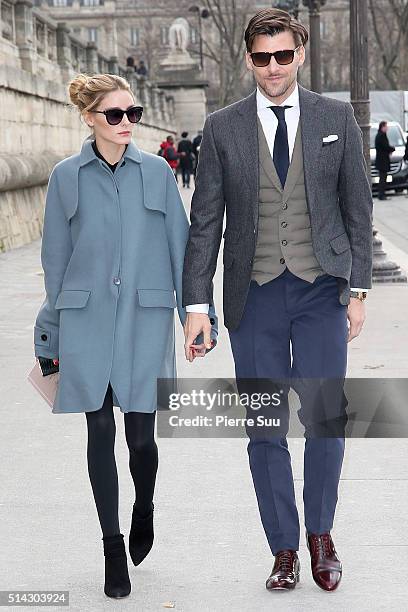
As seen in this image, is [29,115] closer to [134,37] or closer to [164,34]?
[164,34]

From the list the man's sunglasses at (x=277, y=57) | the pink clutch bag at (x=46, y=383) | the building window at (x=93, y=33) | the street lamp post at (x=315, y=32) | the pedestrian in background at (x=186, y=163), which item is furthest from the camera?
the building window at (x=93, y=33)

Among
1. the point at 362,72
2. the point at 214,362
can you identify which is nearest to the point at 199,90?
the point at 362,72

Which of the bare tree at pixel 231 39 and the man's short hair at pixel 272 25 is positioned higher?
the man's short hair at pixel 272 25

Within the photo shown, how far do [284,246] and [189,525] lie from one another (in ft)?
4.55

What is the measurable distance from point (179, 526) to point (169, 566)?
516 mm

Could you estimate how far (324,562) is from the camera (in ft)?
16.0

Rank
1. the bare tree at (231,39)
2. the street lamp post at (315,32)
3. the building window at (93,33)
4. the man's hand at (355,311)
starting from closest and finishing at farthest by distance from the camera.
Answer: the man's hand at (355,311), the street lamp post at (315,32), the bare tree at (231,39), the building window at (93,33)

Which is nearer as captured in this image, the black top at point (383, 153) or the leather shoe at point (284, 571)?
the leather shoe at point (284, 571)

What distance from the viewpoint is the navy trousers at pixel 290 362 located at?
485 cm

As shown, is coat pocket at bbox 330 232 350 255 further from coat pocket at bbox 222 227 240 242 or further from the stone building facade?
the stone building facade

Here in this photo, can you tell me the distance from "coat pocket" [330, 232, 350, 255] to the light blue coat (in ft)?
1.68

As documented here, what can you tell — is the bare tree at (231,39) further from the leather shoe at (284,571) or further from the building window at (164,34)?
the leather shoe at (284,571)

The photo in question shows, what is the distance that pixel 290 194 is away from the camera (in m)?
4.81

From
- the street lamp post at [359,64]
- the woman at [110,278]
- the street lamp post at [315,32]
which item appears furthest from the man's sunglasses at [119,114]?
the street lamp post at [315,32]
